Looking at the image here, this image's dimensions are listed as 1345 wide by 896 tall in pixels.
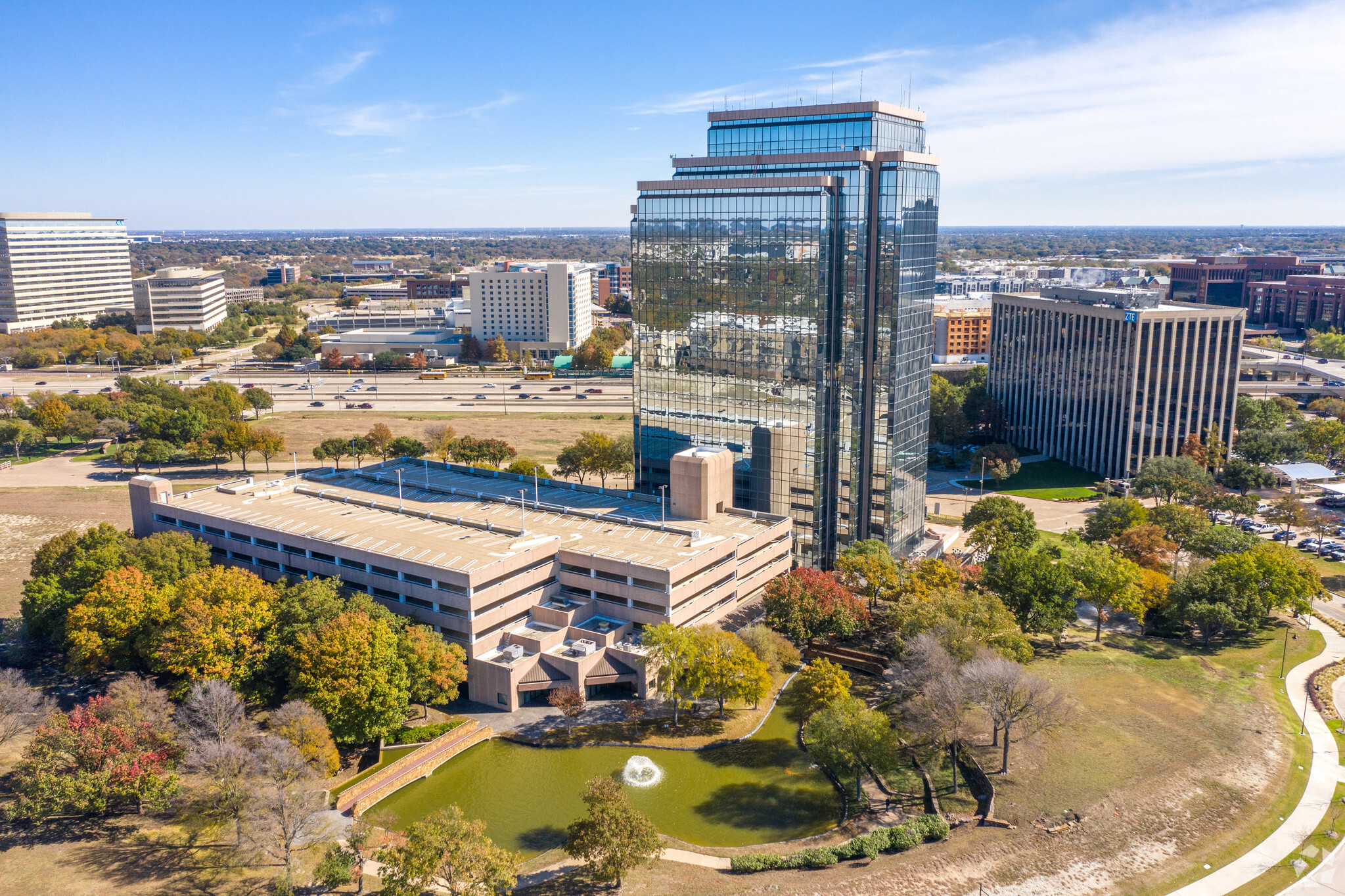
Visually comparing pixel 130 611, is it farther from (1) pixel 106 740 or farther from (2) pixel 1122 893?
(2) pixel 1122 893

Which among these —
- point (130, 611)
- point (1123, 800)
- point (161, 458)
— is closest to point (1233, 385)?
point (1123, 800)

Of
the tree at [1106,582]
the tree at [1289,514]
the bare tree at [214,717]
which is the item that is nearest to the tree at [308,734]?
the bare tree at [214,717]

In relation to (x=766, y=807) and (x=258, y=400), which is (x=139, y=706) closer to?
(x=766, y=807)

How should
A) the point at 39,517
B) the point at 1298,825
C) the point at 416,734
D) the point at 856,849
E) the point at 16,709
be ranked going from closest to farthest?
1. the point at 856,849
2. the point at 1298,825
3. the point at 16,709
4. the point at 416,734
5. the point at 39,517

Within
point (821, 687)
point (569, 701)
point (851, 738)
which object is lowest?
point (569, 701)

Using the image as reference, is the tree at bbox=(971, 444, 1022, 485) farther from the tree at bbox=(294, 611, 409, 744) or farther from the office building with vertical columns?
the tree at bbox=(294, 611, 409, 744)

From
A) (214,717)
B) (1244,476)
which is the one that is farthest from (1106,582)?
(214,717)
